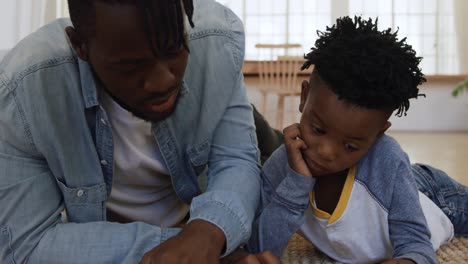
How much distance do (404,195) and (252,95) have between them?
15.1 feet

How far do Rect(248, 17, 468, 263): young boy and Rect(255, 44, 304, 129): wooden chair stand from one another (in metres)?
3.99

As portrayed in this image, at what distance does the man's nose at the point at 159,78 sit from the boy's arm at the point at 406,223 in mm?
413

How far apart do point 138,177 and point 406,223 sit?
0.45 meters

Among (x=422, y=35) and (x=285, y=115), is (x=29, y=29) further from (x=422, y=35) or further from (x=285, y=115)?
(x=422, y=35)

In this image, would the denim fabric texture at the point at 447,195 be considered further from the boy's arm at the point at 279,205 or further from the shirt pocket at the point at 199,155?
the shirt pocket at the point at 199,155

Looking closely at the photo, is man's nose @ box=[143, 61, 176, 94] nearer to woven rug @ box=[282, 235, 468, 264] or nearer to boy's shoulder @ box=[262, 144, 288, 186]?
boy's shoulder @ box=[262, 144, 288, 186]

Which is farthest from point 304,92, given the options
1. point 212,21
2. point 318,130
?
point 212,21

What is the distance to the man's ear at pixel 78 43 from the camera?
2.55 feet

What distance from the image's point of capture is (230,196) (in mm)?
861

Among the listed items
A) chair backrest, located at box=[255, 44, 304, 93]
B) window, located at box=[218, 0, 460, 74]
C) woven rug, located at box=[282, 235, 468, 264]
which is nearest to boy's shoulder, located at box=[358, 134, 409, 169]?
woven rug, located at box=[282, 235, 468, 264]

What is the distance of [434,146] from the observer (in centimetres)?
404

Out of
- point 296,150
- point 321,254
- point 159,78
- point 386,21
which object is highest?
point 386,21

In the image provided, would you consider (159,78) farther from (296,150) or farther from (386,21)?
(386,21)

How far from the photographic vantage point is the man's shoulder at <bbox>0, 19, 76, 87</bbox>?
844 mm
